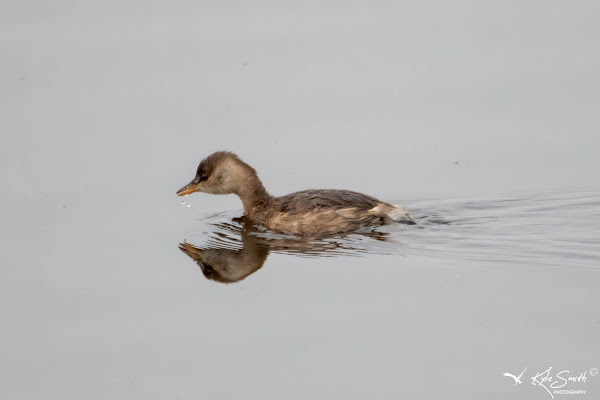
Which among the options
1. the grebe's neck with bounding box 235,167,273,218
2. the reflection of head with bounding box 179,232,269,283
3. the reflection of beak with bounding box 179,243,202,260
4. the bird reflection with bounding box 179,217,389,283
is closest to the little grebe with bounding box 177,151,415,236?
the grebe's neck with bounding box 235,167,273,218

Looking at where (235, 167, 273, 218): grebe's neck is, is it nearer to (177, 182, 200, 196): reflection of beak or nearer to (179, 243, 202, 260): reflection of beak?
(177, 182, 200, 196): reflection of beak

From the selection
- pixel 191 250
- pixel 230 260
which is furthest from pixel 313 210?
pixel 191 250

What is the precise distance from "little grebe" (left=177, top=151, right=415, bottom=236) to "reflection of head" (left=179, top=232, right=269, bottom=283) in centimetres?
39

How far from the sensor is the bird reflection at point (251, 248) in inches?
388

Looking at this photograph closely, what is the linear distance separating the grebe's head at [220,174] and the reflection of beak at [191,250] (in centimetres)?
106

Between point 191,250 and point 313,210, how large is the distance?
1.20 meters

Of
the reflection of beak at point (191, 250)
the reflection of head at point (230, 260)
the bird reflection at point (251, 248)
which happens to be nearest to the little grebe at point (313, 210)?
the bird reflection at point (251, 248)

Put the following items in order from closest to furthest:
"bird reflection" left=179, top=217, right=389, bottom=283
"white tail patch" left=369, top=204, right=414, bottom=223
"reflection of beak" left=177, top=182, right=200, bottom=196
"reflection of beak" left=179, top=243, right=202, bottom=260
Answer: "bird reflection" left=179, top=217, right=389, bottom=283
"reflection of beak" left=179, top=243, right=202, bottom=260
"white tail patch" left=369, top=204, right=414, bottom=223
"reflection of beak" left=177, top=182, right=200, bottom=196

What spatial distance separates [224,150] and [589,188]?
3.62 metres

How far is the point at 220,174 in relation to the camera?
11453 millimetres

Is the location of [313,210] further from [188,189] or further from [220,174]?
[188,189]

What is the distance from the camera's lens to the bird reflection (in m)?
9.86

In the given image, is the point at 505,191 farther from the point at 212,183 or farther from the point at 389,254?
the point at 212,183

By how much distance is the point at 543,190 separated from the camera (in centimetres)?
1117
